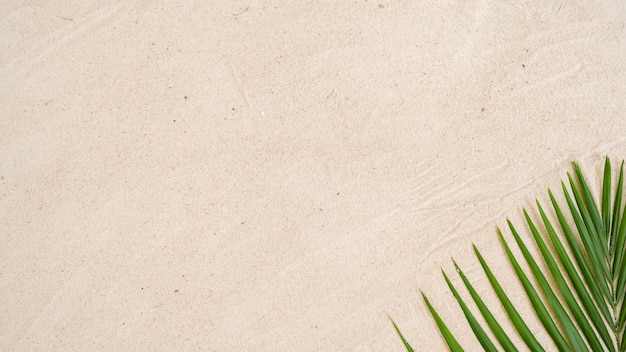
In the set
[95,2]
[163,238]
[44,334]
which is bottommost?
[44,334]

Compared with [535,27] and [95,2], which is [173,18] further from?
[535,27]

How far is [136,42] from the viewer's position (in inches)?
47.7

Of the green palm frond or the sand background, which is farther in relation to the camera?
the sand background

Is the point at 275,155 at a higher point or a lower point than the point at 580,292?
higher

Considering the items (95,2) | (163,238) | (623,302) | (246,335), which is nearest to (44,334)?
(163,238)

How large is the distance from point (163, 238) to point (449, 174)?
25.0 inches

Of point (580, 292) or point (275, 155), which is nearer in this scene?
point (580, 292)

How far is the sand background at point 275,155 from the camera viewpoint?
3.87 ft

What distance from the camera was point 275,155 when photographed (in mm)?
1207

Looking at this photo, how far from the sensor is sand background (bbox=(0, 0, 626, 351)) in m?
1.18

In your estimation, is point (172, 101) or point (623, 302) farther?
point (172, 101)

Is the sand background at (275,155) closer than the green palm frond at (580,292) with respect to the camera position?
No

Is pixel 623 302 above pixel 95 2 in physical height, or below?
below

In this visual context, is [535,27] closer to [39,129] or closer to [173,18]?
[173,18]
